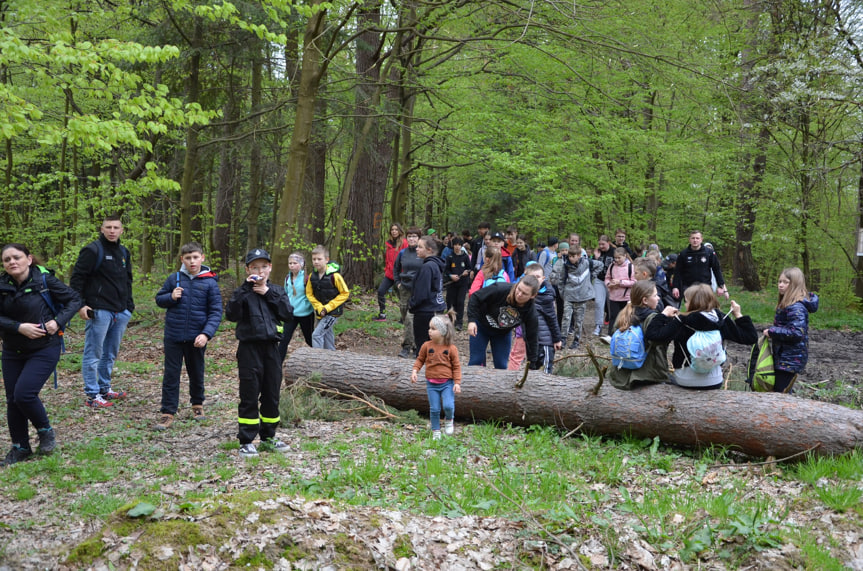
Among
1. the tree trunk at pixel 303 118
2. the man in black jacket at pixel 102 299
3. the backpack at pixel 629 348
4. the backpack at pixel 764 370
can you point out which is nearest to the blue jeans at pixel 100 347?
the man in black jacket at pixel 102 299

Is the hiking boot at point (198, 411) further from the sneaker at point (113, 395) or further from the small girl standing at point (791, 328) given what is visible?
the small girl standing at point (791, 328)

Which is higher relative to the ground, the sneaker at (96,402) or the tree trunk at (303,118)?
the tree trunk at (303,118)

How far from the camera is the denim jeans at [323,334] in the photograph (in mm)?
8656

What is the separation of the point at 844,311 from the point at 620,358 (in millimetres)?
13855

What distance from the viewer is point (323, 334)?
345 inches

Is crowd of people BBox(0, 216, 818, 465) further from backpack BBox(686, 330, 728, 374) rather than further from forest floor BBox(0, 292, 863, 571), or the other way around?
forest floor BBox(0, 292, 863, 571)

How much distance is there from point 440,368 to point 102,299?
4343 millimetres

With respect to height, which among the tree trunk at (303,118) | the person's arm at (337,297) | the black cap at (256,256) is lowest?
the person's arm at (337,297)

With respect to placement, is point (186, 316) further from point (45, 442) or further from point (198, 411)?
point (45, 442)

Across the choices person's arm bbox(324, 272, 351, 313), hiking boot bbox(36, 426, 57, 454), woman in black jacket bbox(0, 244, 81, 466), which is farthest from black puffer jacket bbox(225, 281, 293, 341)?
person's arm bbox(324, 272, 351, 313)

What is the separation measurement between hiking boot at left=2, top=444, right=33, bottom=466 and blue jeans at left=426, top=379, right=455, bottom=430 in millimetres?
3958

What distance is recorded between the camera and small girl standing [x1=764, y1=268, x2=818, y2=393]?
6125 millimetres

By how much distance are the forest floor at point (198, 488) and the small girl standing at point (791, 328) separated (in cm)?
157

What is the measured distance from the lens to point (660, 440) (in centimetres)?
617
